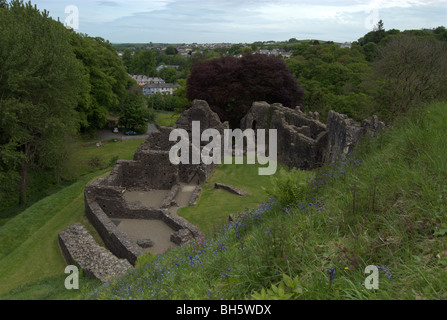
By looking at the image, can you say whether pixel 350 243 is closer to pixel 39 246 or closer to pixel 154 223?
pixel 154 223

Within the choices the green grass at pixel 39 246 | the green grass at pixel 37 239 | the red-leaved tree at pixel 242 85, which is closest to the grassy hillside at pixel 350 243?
the green grass at pixel 39 246

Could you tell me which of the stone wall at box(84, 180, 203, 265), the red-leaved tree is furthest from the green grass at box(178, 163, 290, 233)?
the red-leaved tree

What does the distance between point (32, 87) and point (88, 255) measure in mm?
14427

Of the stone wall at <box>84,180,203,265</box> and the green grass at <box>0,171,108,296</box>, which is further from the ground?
the stone wall at <box>84,180,203,265</box>

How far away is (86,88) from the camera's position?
117 ft

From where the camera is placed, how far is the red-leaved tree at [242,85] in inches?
1377

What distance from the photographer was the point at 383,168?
592 cm

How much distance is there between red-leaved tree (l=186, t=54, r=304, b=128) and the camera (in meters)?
35.0

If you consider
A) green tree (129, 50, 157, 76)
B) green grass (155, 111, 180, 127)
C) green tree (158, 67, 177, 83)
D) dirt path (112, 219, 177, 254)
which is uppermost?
green tree (129, 50, 157, 76)

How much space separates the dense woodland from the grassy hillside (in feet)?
15.4

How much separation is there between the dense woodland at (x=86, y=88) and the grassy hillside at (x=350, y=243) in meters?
4.69

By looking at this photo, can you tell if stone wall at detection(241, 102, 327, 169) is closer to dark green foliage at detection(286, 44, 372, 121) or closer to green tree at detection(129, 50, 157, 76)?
dark green foliage at detection(286, 44, 372, 121)
